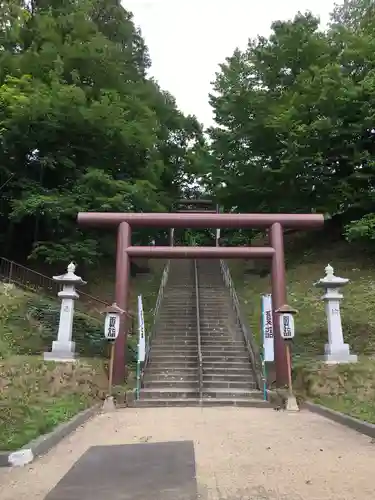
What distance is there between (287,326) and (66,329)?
18.5 ft

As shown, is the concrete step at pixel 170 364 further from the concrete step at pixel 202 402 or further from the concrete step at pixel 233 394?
the concrete step at pixel 202 402

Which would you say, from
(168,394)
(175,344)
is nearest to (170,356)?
(175,344)

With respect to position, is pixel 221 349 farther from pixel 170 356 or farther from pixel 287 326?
pixel 287 326

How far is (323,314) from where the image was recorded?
14805mm

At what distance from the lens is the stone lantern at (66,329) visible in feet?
36.8

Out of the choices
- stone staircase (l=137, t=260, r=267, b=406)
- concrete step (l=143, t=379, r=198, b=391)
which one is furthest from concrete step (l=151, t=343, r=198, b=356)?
concrete step (l=143, t=379, r=198, b=391)

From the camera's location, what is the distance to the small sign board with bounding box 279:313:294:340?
10711 millimetres

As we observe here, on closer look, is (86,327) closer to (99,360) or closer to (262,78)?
(99,360)

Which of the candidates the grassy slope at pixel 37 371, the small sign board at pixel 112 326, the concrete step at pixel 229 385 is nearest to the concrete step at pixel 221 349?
the concrete step at pixel 229 385

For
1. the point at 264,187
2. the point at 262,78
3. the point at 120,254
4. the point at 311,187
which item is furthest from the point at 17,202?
the point at 262,78

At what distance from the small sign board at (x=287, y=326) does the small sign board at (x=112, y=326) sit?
4023 mm

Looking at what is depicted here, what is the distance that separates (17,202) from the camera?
15086 millimetres

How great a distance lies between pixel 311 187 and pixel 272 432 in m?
13.4

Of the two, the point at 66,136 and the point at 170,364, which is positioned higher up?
the point at 66,136
